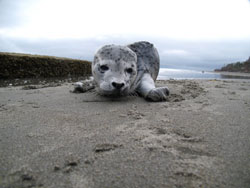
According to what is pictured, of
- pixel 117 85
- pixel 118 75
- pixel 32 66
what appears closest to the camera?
pixel 117 85

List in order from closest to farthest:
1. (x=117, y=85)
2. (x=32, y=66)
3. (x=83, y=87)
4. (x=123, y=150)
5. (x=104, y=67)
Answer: (x=123, y=150) < (x=117, y=85) < (x=104, y=67) < (x=83, y=87) < (x=32, y=66)

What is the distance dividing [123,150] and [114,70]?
58.1 inches

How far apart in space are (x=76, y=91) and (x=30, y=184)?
101 inches

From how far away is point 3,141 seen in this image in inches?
41.7

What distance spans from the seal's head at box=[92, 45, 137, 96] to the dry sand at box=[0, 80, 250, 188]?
1.91 feet

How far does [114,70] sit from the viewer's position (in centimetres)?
227

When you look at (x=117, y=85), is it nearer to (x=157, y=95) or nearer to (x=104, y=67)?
(x=104, y=67)

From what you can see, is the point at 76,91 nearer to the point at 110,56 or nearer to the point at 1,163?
the point at 110,56

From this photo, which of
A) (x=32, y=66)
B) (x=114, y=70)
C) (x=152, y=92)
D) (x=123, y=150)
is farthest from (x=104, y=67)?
(x=32, y=66)

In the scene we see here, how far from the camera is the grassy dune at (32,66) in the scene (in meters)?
5.97

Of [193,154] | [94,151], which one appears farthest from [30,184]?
[193,154]

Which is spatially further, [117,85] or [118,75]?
[118,75]

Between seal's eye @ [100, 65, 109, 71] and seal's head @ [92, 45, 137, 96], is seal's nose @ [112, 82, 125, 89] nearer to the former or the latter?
seal's head @ [92, 45, 137, 96]

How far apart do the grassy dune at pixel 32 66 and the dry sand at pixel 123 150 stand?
18.2ft
